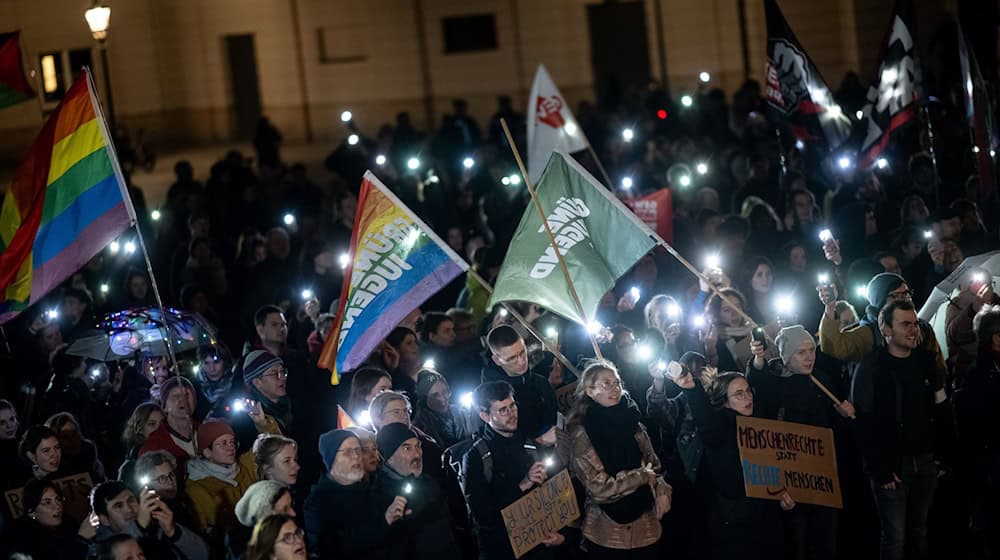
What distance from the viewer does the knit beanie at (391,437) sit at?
7656 mm

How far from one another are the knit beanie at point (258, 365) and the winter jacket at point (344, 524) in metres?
1.98

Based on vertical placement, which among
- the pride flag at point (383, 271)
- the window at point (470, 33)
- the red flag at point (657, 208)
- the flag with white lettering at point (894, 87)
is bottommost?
the red flag at point (657, 208)

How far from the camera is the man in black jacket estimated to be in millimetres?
8578

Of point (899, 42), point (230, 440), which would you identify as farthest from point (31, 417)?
point (899, 42)

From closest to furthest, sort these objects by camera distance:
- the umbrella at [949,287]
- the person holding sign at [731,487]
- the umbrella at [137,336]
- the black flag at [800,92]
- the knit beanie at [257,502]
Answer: the knit beanie at [257,502]
the person holding sign at [731,487]
the umbrella at [949,287]
the umbrella at [137,336]
the black flag at [800,92]

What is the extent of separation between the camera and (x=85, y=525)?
7.92 m

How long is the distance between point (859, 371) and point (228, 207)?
1142 centimetres

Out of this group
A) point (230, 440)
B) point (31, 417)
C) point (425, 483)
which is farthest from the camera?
point (31, 417)

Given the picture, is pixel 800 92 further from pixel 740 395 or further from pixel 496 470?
pixel 496 470

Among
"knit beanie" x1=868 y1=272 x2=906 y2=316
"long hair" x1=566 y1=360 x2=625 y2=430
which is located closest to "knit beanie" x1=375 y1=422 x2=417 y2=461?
"long hair" x1=566 y1=360 x2=625 y2=430

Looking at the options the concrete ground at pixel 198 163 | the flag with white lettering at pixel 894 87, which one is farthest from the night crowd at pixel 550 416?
the concrete ground at pixel 198 163

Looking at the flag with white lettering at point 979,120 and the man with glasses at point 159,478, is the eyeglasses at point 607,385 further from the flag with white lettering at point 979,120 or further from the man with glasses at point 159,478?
the flag with white lettering at point 979,120

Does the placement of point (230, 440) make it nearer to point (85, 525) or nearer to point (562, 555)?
point (85, 525)

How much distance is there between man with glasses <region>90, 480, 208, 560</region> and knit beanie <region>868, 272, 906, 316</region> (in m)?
4.47
